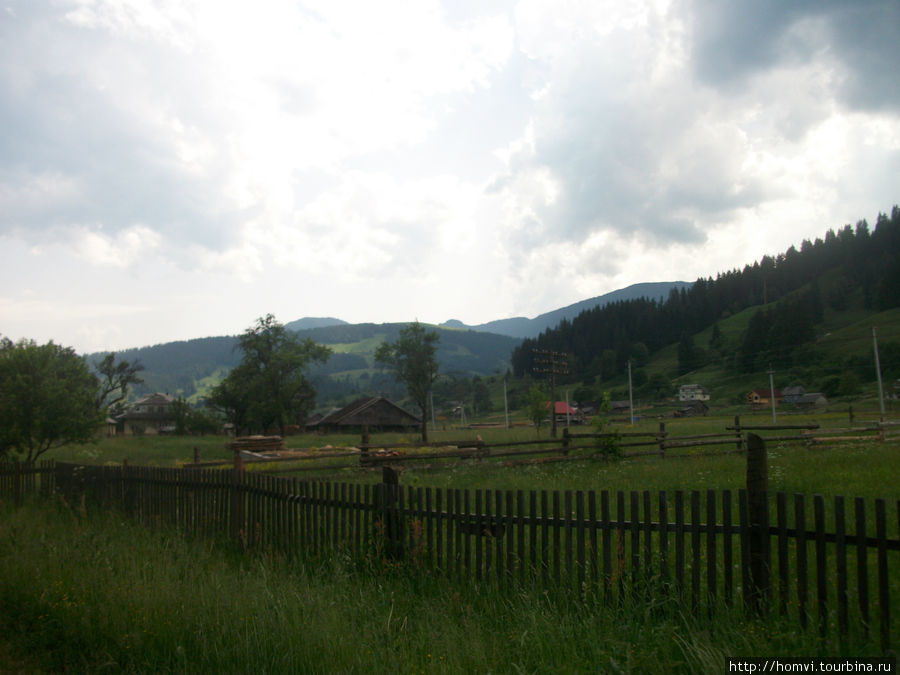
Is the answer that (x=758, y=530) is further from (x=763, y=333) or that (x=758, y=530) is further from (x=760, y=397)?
(x=763, y=333)

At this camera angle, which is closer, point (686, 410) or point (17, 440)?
point (17, 440)

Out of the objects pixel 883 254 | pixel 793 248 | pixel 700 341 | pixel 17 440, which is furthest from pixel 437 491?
pixel 793 248

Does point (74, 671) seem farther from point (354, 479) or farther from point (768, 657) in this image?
point (354, 479)

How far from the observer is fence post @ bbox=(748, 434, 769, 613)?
458 centimetres

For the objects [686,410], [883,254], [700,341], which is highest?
[883,254]

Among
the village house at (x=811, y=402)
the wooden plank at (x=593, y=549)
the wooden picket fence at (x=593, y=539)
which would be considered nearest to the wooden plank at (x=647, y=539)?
the wooden picket fence at (x=593, y=539)

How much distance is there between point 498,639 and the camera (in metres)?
4.48

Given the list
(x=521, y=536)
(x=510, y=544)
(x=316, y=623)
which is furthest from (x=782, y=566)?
(x=316, y=623)

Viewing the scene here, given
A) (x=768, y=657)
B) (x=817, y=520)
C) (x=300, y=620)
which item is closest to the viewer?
(x=768, y=657)

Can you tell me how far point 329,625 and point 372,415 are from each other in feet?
223

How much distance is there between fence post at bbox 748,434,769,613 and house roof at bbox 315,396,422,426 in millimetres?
67198

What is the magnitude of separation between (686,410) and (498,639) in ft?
266

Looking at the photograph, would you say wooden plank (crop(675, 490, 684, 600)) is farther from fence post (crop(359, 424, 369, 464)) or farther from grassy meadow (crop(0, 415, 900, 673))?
fence post (crop(359, 424, 369, 464))

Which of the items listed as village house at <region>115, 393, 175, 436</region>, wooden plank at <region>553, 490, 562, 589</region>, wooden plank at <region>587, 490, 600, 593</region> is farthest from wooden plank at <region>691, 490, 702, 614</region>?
village house at <region>115, 393, 175, 436</region>
